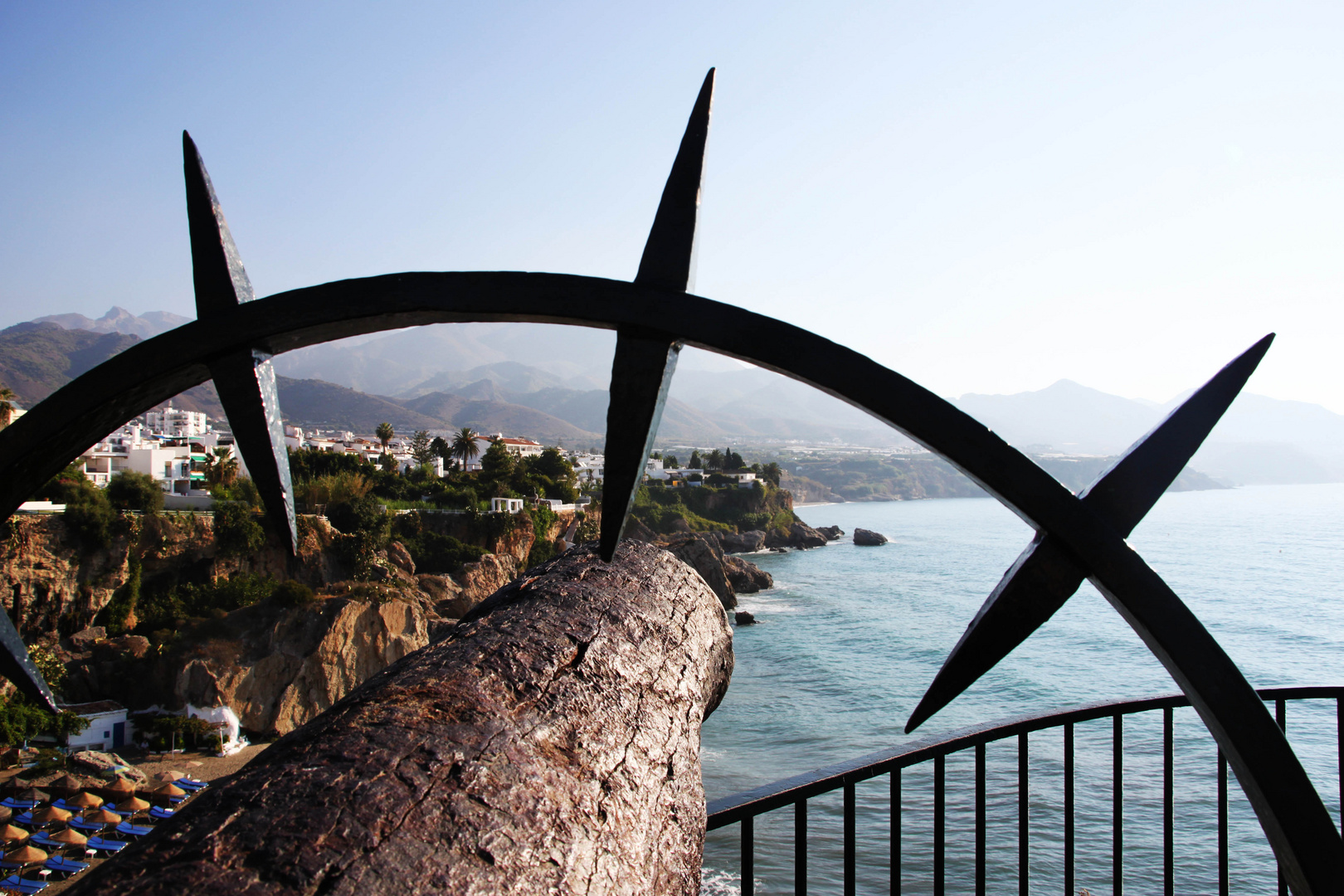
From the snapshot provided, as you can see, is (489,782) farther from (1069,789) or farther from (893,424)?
(1069,789)

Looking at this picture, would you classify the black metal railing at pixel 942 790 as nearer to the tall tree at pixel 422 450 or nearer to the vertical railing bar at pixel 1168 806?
the vertical railing bar at pixel 1168 806

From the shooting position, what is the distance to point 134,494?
2623 centimetres

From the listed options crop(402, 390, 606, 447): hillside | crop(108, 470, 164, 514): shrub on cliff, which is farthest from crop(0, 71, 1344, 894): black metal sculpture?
crop(402, 390, 606, 447): hillside

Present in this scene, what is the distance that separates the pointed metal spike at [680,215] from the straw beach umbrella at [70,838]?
62.7ft

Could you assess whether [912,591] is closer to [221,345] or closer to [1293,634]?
[1293,634]

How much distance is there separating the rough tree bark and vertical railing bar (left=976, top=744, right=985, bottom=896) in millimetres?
825

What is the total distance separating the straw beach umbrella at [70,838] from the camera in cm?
1438

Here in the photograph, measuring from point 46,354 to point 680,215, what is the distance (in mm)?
127251

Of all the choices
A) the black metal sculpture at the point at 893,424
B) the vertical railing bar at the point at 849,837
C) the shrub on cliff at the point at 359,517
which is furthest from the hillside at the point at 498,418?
the black metal sculpture at the point at 893,424

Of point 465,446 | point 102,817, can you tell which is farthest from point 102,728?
point 465,446

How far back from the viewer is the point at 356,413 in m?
120

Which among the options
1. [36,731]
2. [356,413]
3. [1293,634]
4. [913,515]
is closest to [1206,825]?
[1293,634]

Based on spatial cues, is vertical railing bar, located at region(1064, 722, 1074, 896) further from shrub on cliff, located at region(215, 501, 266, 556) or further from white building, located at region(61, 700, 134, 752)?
shrub on cliff, located at region(215, 501, 266, 556)

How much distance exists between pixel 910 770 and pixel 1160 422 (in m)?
23.7
